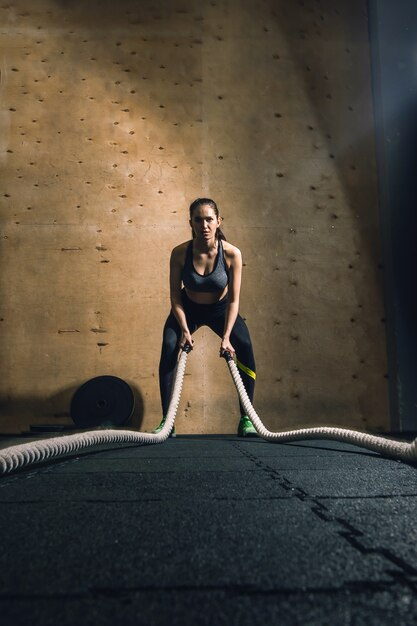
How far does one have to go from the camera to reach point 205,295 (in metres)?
2.47

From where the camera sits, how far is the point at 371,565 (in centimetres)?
45

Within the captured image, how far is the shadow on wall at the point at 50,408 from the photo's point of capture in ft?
10.3

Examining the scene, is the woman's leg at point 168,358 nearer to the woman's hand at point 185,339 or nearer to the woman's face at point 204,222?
the woman's hand at point 185,339

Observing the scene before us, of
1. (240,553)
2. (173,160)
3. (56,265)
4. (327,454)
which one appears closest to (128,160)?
(173,160)

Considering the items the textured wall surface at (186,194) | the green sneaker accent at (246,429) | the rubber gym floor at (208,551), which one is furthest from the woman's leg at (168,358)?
the rubber gym floor at (208,551)

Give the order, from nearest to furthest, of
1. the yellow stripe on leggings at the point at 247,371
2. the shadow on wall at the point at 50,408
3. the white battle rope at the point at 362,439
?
the white battle rope at the point at 362,439 → the yellow stripe on leggings at the point at 247,371 → the shadow on wall at the point at 50,408

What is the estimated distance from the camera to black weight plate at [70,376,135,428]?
2.94 metres

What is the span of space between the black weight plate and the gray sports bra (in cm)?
100

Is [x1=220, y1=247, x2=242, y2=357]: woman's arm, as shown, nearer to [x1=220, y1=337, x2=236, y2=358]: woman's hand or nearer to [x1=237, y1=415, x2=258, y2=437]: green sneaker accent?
[x1=220, y1=337, x2=236, y2=358]: woman's hand

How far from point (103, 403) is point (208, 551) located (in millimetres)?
2623

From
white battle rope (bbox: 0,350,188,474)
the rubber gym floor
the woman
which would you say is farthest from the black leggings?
the rubber gym floor

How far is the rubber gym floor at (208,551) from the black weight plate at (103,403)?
1.97 metres

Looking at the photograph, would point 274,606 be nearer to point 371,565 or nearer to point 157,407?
point 371,565

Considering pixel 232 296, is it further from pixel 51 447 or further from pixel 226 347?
pixel 51 447
